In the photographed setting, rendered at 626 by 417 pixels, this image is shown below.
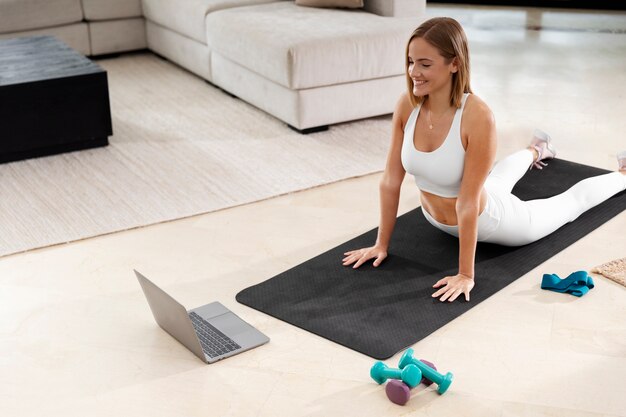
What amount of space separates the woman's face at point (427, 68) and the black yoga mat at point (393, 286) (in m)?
0.61

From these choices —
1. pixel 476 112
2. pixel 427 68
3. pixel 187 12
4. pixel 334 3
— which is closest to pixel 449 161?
pixel 476 112

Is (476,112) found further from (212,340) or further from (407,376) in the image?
(212,340)

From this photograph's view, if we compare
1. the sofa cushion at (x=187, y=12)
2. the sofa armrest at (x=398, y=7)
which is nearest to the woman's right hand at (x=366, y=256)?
the sofa armrest at (x=398, y=7)

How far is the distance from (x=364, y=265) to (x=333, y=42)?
5.10ft

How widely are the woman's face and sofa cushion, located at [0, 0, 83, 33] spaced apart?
3.39m

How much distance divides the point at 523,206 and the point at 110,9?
3456 millimetres

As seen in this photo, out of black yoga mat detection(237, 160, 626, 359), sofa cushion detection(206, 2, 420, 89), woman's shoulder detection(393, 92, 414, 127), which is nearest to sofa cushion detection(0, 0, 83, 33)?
sofa cushion detection(206, 2, 420, 89)

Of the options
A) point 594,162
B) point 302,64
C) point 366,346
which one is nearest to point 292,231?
point 366,346

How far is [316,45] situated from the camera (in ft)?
13.7

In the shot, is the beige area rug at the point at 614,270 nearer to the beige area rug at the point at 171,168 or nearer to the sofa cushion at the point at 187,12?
the beige area rug at the point at 171,168

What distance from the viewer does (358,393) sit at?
2.36 meters

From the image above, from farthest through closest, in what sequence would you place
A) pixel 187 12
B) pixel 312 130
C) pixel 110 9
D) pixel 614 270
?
pixel 110 9 → pixel 187 12 → pixel 312 130 → pixel 614 270

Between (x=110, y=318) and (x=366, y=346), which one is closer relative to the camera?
(x=366, y=346)

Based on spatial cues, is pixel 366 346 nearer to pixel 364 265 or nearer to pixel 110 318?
pixel 364 265
